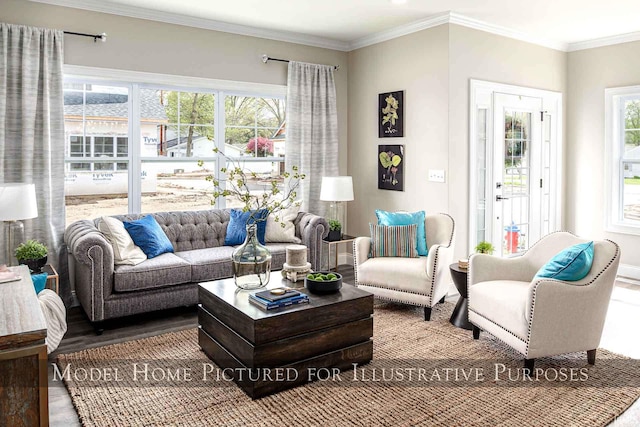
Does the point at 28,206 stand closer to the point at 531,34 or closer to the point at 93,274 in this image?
the point at 93,274

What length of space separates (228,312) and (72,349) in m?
1.31

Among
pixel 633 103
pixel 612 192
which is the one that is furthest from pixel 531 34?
pixel 612 192

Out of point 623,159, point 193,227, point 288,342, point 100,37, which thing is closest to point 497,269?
point 288,342

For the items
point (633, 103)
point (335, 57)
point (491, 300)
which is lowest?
point (491, 300)

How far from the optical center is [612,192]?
572 cm

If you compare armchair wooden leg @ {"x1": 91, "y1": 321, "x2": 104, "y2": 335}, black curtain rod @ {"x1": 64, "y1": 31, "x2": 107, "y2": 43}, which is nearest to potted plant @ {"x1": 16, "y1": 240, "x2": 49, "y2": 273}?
armchair wooden leg @ {"x1": 91, "y1": 321, "x2": 104, "y2": 335}

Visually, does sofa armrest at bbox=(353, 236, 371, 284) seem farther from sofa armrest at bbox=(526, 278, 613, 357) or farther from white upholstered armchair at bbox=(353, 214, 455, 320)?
sofa armrest at bbox=(526, 278, 613, 357)

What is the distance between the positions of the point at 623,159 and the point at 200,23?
4.74 m

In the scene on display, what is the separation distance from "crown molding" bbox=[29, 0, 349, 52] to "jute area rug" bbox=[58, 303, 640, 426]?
9.38 ft

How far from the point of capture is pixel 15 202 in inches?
140

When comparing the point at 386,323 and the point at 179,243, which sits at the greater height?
the point at 179,243

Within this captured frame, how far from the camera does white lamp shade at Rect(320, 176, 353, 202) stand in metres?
5.27

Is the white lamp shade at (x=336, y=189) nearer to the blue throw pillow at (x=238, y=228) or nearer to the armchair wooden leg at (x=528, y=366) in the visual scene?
the blue throw pillow at (x=238, y=228)

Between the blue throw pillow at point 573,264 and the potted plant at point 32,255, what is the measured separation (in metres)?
3.49
